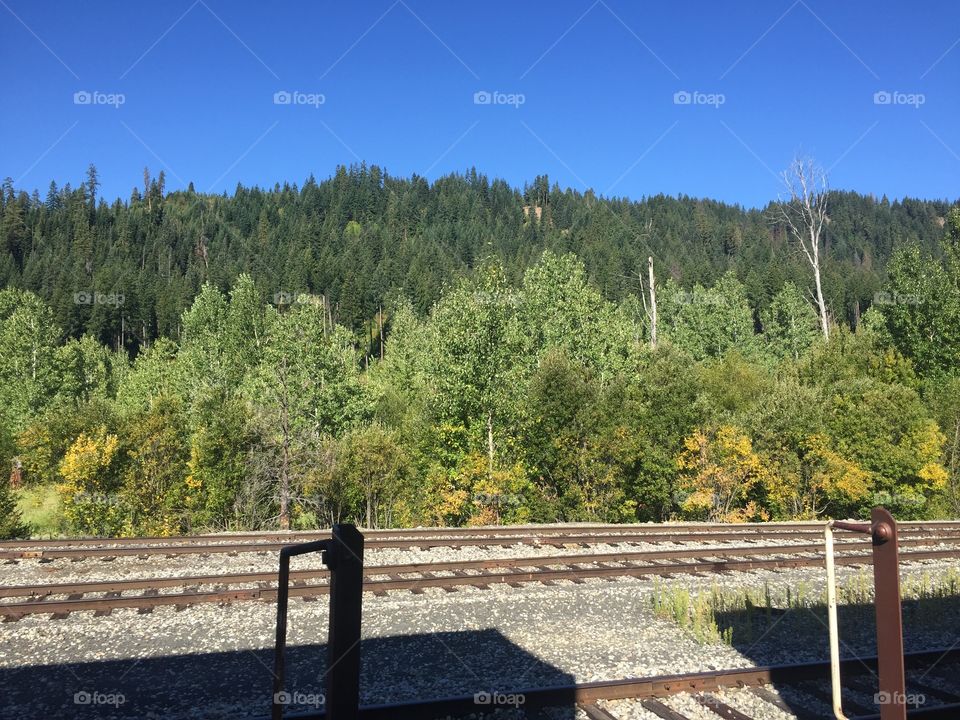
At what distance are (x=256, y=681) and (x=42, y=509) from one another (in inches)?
1127

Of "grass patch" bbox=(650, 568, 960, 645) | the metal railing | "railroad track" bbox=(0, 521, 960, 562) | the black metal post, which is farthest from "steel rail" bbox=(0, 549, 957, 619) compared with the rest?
the metal railing

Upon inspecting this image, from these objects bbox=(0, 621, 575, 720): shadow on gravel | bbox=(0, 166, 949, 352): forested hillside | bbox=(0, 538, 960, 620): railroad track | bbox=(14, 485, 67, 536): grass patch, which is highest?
bbox=(0, 166, 949, 352): forested hillside

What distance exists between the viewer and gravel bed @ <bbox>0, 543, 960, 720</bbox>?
6.16 m

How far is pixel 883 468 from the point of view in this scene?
80.3 feet

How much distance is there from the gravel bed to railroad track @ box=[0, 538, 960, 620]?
265mm

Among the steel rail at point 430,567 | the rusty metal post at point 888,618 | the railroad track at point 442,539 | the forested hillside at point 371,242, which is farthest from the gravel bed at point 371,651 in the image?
the forested hillside at point 371,242

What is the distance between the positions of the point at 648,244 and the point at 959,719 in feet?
411

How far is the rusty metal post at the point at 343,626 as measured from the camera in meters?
3.33

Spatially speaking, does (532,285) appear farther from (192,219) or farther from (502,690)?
(192,219)

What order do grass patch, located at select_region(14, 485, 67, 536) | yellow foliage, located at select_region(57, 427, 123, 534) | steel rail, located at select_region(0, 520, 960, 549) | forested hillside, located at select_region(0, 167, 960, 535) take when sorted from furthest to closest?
grass patch, located at select_region(14, 485, 67, 536), forested hillside, located at select_region(0, 167, 960, 535), yellow foliage, located at select_region(57, 427, 123, 534), steel rail, located at select_region(0, 520, 960, 549)

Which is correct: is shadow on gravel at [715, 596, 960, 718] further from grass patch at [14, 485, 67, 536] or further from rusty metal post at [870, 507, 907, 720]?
grass patch at [14, 485, 67, 536]

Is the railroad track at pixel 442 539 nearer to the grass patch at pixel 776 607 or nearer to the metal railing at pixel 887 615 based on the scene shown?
the grass patch at pixel 776 607

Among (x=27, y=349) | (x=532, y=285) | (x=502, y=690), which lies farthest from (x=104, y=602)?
(x=27, y=349)

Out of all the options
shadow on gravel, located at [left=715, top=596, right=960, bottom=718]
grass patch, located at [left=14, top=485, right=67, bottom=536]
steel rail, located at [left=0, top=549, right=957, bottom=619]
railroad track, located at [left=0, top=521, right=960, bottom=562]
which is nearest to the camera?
shadow on gravel, located at [left=715, top=596, right=960, bottom=718]
